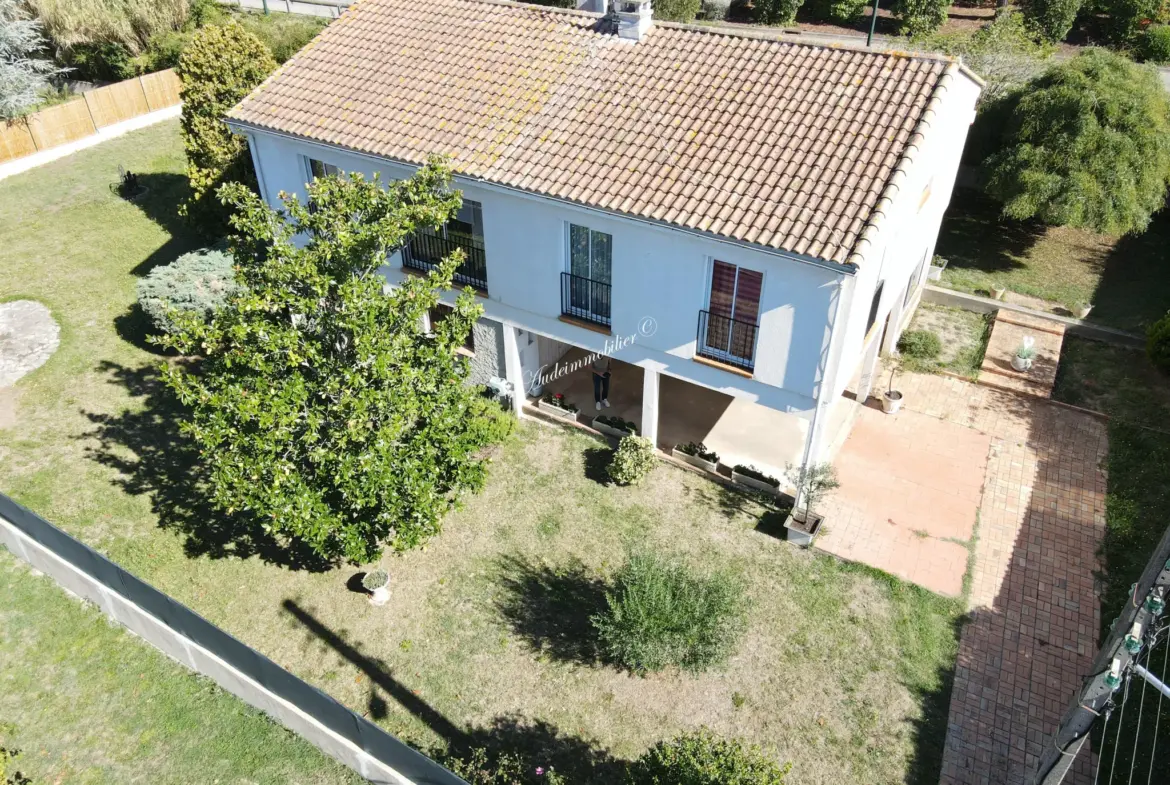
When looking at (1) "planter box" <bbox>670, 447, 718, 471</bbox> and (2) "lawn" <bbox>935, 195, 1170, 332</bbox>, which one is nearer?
(1) "planter box" <bbox>670, 447, 718, 471</bbox>

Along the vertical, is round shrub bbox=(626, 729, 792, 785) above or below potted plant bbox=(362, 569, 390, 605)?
above

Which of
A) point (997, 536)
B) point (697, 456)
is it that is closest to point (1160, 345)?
point (997, 536)

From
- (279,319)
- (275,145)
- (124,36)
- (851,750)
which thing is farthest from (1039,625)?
(124,36)

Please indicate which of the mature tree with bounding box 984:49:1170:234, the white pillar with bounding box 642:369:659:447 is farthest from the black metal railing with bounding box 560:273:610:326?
the mature tree with bounding box 984:49:1170:234

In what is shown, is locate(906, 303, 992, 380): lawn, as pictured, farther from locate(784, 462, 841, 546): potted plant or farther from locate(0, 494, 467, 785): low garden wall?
locate(0, 494, 467, 785): low garden wall

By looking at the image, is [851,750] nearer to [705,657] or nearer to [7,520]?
[705,657]

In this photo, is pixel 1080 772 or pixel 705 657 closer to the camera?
pixel 1080 772
